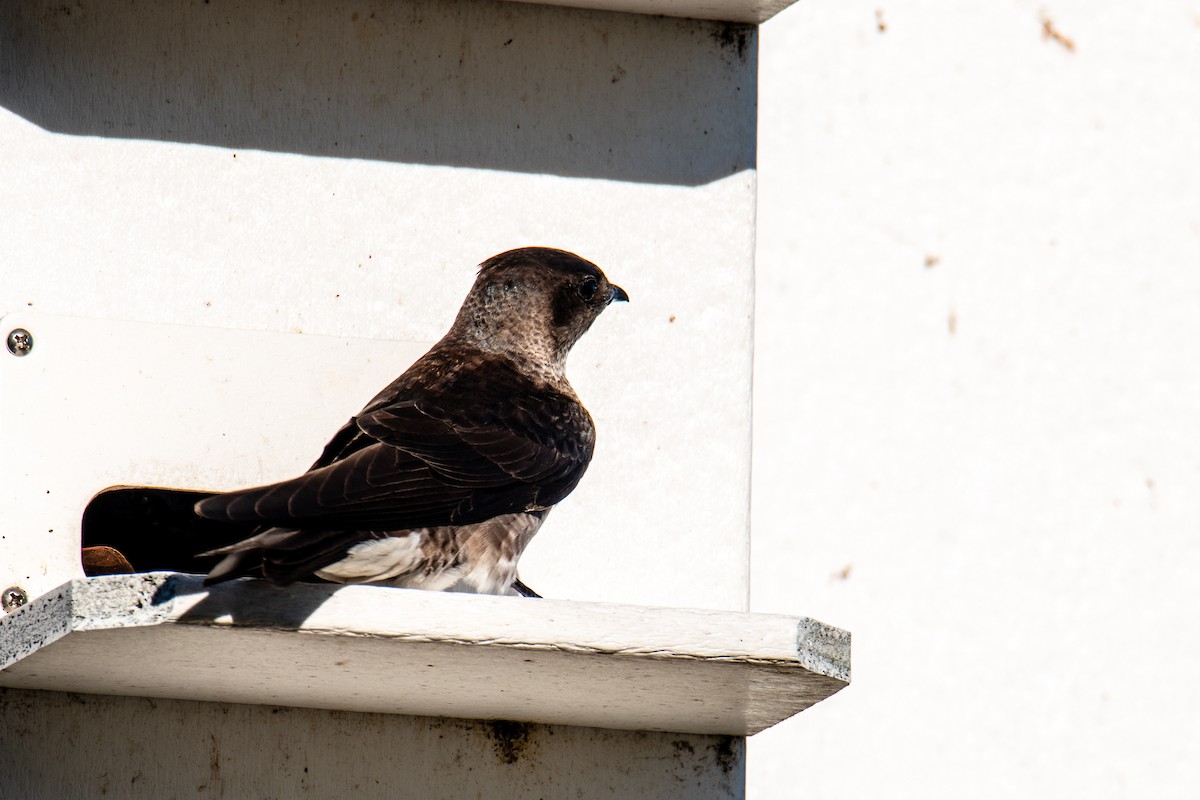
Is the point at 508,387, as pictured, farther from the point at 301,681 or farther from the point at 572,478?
the point at 301,681

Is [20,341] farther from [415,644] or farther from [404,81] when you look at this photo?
[415,644]

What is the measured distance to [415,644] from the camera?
1.72 m

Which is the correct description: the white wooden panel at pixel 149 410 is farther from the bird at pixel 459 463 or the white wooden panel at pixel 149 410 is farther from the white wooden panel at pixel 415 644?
the white wooden panel at pixel 415 644

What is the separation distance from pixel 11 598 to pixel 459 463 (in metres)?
0.58

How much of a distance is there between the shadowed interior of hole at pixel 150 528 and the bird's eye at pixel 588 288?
501 mm

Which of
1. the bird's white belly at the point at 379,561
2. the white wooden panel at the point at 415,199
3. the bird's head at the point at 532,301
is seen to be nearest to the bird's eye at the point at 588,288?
the bird's head at the point at 532,301

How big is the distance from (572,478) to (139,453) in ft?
1.72

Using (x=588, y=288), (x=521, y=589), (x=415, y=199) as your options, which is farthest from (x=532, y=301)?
(x=521, y=589)

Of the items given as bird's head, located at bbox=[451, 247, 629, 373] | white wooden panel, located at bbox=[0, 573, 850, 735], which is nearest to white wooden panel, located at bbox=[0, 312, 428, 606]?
bird's head, located at bbox=[451, 247, 629, 373]

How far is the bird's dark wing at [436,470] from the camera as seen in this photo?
5.54 feet

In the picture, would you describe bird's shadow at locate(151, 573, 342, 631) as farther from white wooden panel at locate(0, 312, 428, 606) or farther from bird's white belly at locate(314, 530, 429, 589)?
white wooden panel at locate(0, 312, 428, 606)

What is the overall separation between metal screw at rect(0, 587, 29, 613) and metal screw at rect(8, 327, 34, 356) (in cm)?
28

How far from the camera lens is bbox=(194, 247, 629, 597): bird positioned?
1.68 metres

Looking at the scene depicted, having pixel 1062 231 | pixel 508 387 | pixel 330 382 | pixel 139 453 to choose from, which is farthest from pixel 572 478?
pixel 1062 231
